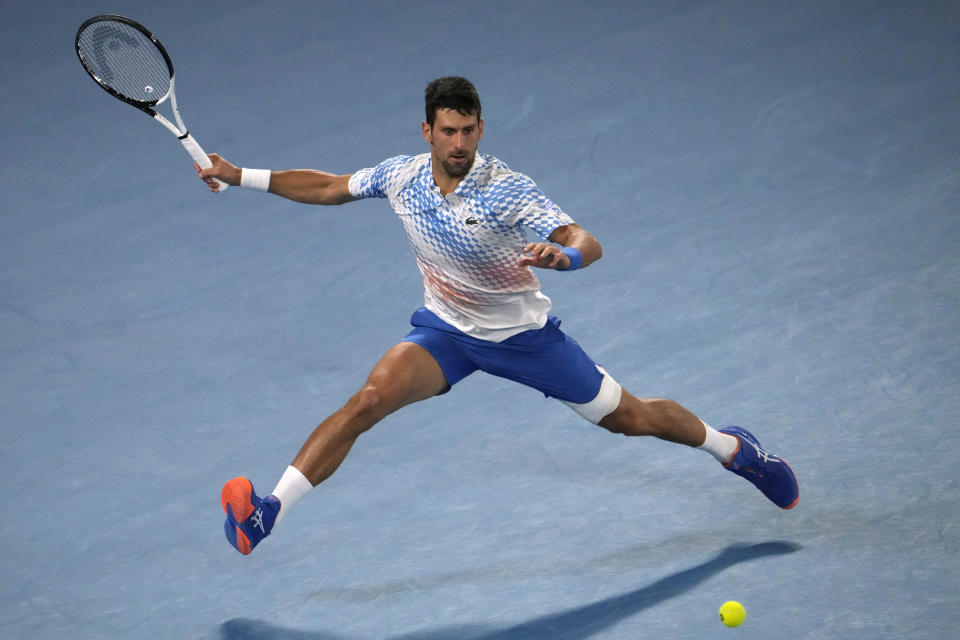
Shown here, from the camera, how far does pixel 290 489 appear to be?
438cm

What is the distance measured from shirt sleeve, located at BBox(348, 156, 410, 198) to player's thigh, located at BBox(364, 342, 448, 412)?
1.97 feet

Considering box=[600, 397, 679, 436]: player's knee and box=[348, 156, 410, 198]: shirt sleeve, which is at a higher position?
box=[348, 156, 410, 198]: shirt sleeve

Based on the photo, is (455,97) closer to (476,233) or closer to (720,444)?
(476,233)

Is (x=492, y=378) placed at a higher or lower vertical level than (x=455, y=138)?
lower

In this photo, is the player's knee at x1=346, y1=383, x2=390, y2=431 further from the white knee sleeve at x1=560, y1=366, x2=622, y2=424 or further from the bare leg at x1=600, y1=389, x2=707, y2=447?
the bare leg at x1=600, y1=389, x2=707, y2=447

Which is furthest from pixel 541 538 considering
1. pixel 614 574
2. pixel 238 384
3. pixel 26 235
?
pixel 26 235

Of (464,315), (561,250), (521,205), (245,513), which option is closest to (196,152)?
(464,315)

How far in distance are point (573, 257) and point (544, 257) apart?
0.63 feet

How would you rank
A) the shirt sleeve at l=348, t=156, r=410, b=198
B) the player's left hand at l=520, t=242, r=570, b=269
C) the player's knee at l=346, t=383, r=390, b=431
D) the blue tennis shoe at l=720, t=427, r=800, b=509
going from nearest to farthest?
the player's left hand at l=520, t=242, r=570, b=269
the player's knee at l=346, t=383, r=390, b=431
the shirt sleeve at l=348, t=156, r=410, b=198
the blue tennis shoe at l=720, t=427, r=800, b=509

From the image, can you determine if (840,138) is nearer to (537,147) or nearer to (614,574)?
(537,147)

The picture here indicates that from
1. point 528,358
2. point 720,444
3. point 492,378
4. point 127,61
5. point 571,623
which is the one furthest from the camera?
point 492,378

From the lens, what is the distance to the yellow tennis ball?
13.6 feet

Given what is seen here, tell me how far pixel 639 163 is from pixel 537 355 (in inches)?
148

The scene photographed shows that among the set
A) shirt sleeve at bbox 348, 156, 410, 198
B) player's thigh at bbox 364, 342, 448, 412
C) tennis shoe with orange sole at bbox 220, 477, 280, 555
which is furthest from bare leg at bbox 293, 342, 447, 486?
shirt sleeve at bbox 348, 156, 410, 198
